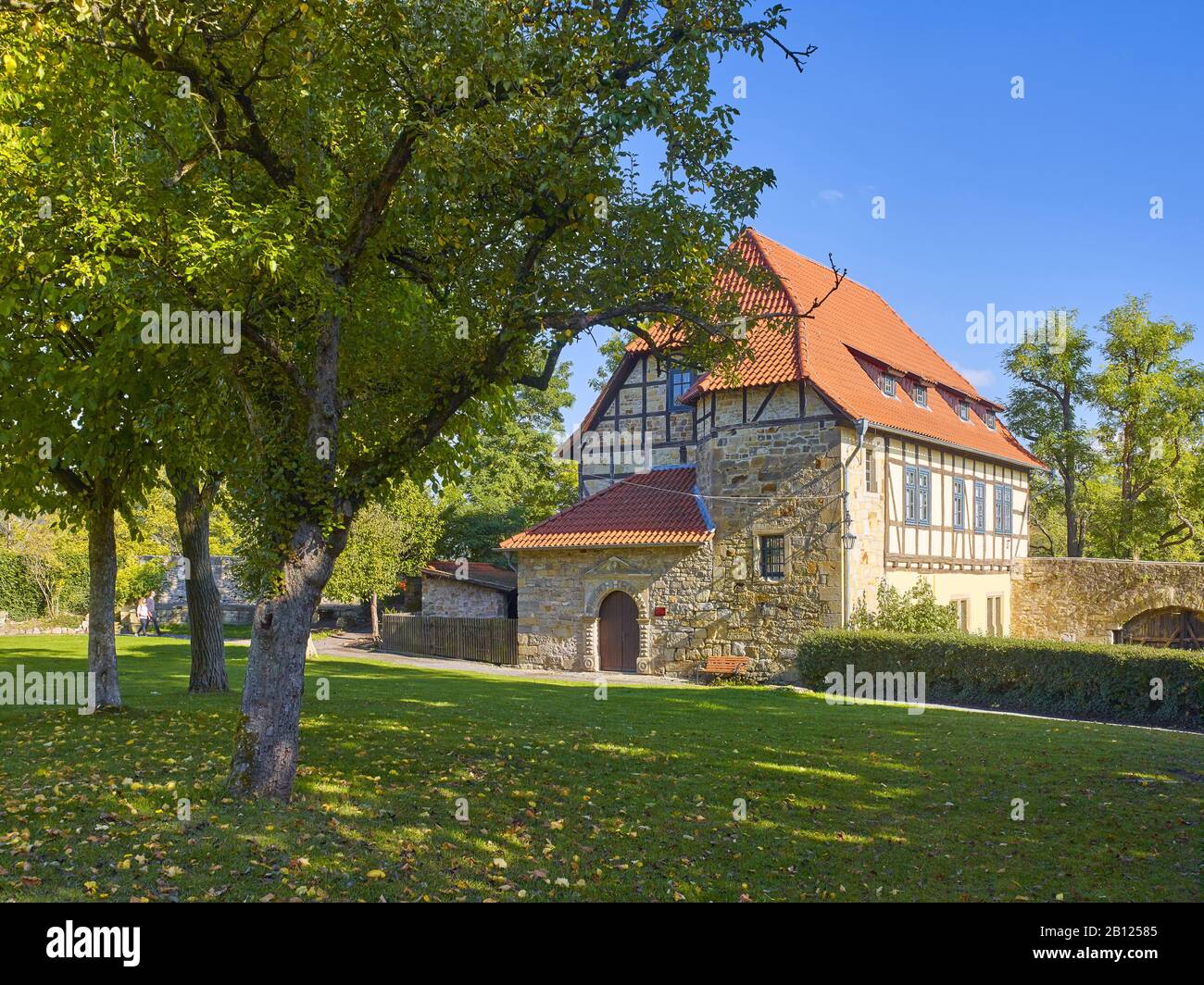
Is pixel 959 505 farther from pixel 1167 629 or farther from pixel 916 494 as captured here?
pixel 1167 629

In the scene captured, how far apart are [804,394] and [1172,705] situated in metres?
9.31

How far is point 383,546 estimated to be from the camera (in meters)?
30.3

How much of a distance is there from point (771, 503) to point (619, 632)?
211 inches

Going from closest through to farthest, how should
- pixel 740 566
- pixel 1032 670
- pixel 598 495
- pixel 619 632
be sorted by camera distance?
pixel 1032 670 < pixel 740 566 < pixel 619 632 < pixel 598 495

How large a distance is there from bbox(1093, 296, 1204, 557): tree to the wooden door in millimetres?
20092

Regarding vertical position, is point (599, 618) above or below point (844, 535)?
below

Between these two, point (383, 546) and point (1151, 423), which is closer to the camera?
point (383, 546)

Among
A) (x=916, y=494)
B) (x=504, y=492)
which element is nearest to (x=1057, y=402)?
(x=916, y=494)

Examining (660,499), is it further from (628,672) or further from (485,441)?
(485,441)

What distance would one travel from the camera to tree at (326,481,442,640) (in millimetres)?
29562

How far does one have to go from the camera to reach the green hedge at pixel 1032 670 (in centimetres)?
1582

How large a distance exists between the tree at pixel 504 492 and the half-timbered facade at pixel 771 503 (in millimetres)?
4785

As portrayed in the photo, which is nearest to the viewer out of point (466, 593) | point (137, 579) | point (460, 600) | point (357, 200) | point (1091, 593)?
point (357, 200)
